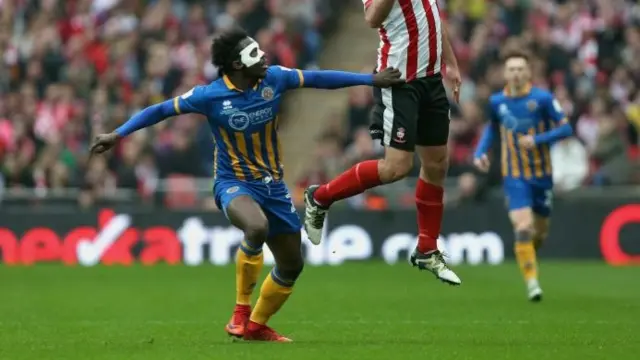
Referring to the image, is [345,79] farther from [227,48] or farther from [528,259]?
[528,259]

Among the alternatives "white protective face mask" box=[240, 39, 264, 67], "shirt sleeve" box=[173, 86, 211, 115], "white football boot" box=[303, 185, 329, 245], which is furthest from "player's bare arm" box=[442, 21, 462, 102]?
"shirt sleeve" box=[173, 86, 211, 115]

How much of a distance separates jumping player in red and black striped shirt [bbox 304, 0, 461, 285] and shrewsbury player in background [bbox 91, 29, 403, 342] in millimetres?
243

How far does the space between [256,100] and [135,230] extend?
39.6 ft

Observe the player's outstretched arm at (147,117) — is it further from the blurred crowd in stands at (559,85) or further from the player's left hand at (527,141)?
the blurred crowd in stands at (559,85)

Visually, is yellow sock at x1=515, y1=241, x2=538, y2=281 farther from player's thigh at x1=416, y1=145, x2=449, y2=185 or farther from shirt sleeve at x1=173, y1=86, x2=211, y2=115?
shirt sleeve at x1=173, y1=86, x2=211, y2=115

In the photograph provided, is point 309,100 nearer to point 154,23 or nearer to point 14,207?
point 154,23

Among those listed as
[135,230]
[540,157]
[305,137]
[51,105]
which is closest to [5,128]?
[51,105]

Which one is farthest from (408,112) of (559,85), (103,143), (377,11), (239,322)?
(559,85)

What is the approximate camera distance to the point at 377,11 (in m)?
11.0

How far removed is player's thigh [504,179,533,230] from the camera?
52.5ft

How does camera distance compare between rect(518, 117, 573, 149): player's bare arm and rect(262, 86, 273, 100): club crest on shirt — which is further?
rect(518, 117, 573, 149): player's bare arm

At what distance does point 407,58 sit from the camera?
438 inches

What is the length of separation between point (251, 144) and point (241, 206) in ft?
1.69

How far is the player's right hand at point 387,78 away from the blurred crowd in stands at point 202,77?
11598mm
